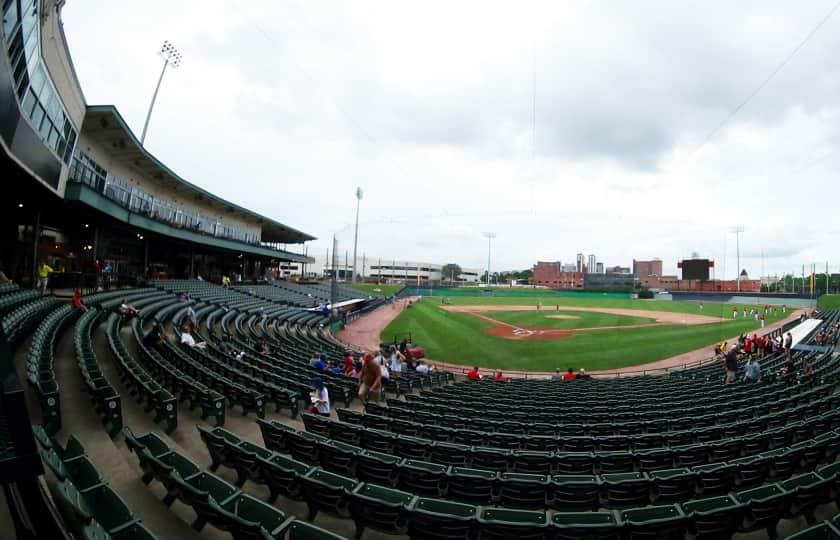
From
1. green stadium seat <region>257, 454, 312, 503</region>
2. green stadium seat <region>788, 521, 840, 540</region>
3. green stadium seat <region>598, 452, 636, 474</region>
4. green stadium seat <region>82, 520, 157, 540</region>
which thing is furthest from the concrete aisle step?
green stadium seat <region>788, 521, 840, 540</region>

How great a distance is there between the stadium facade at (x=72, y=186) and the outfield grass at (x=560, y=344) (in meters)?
20.0

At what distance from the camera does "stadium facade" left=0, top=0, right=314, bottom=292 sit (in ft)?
32.2

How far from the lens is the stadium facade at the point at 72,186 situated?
9.80m

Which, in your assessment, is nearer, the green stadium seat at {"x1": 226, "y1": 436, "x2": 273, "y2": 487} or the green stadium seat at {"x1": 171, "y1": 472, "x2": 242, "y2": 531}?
the green stadium seat at {"x1": 171, "y1": 472, "x2": 242, "y2": 531}

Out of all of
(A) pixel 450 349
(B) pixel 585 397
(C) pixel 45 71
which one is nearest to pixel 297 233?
(A) pixel 450 349

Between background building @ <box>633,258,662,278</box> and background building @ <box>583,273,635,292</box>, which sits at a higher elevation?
background building @ <box>633,258,662,278</box>

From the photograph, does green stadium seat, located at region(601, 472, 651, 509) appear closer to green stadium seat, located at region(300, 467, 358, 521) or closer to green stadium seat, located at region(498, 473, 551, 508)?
green stadium seat, located at region(498, 473, 551, 508)

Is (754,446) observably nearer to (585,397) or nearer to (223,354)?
(585,397)

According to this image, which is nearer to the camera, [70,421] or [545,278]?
[70,421]

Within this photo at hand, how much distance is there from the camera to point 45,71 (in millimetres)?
11906

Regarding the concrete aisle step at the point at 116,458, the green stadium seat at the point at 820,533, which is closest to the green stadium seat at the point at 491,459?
the green stadium seat at the point at 820,533

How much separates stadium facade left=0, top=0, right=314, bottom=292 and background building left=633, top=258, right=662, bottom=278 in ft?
438

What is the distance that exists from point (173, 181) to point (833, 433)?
38487mm

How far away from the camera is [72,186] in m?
15.4
